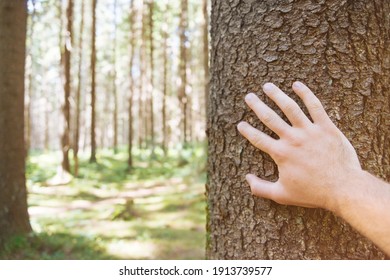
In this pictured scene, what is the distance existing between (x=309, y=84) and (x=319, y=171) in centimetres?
38

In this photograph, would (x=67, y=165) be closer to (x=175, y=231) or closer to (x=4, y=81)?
(x=175, y=231)

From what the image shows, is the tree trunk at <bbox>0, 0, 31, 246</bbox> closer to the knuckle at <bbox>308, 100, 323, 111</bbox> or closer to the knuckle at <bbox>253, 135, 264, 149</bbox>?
the knuckle at <bbox>253, 135, 264, 149</bbox>

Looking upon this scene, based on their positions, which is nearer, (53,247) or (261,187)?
(261,187)

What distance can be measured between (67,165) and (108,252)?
889 cm

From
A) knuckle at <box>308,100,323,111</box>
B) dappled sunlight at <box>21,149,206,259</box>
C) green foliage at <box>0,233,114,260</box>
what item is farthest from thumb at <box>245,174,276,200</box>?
dappled sunlight at <box>21,149,206,259</box>

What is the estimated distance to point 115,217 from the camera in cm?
895

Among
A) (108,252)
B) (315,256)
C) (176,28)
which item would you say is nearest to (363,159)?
(315,256)

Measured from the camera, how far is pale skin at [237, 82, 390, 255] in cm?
134

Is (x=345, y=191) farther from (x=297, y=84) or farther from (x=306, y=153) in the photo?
(x=297, y=84)

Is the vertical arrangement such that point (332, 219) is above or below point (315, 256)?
above

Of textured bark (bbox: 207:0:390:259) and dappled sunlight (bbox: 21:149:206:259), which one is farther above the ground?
textured bark (bbox: 207:0:390:259)

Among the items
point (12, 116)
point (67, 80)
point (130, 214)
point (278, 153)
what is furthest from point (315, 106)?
point (67, 80)

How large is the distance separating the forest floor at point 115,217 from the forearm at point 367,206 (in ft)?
17.6

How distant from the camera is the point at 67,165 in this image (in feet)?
48.9
